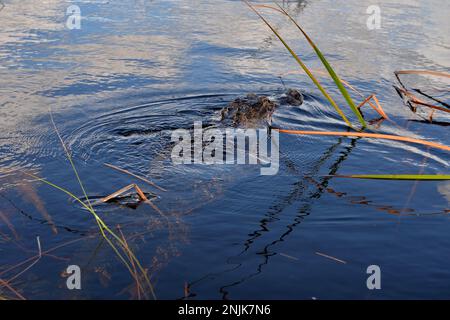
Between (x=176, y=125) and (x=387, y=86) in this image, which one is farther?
(x=387, y=86)

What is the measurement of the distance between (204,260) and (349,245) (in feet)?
3.32

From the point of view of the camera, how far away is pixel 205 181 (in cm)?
446

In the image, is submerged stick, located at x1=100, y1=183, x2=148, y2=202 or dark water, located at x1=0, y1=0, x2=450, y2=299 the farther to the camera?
submerged stick, located at x1=100, y1=183, x2=148, y2=202

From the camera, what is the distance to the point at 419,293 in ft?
10.1

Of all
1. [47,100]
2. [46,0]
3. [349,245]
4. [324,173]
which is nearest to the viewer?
[349,245]

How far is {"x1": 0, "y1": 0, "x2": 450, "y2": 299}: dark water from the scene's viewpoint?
126 inches

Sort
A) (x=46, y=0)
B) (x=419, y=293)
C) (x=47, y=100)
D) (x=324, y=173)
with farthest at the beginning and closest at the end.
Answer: (x=46, y=0)
(x=47, y=100)
(x=324, y=173)
(x=419, y=293)

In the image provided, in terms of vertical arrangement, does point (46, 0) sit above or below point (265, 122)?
above

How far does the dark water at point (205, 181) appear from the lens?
3.19m

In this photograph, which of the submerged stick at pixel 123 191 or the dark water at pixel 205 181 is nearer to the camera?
the dark water at pixel 205 181

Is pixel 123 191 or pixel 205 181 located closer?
pixel 123 191
